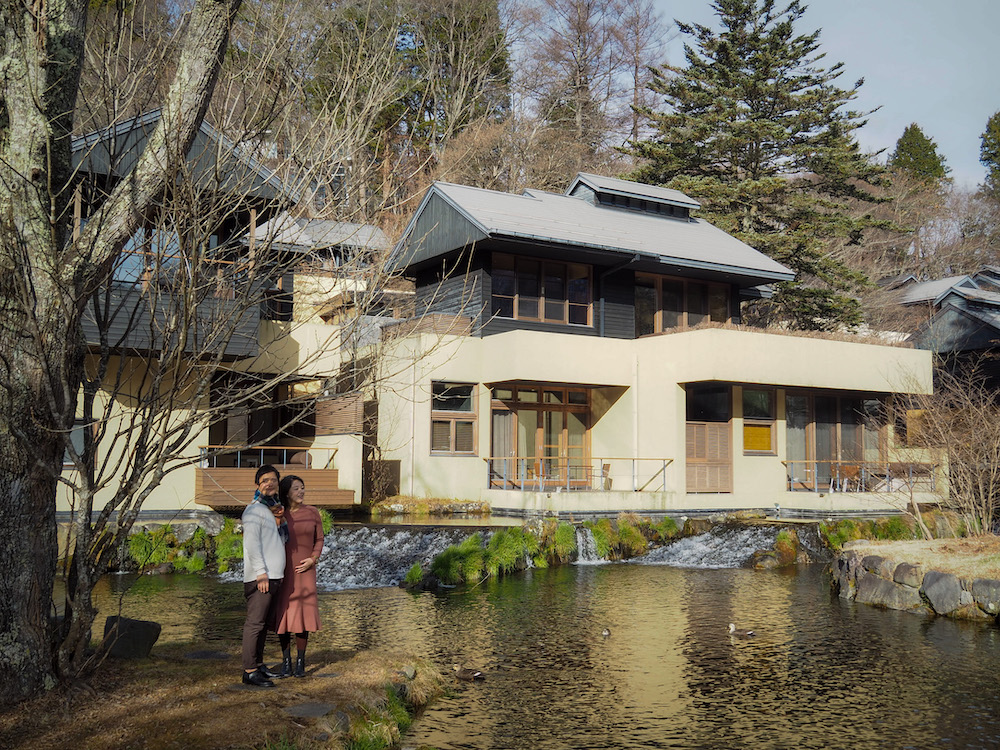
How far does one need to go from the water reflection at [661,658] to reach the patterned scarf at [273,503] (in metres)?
2.01

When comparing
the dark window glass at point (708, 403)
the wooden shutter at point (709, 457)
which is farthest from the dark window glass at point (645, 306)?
the wooden shutter at point (709, 457)

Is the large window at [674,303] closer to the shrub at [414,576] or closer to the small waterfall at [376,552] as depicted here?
the small waterfall at [376,552]

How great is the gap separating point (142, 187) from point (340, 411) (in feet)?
53.5

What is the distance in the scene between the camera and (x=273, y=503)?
7.98 metres

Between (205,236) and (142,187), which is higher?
(142,187)

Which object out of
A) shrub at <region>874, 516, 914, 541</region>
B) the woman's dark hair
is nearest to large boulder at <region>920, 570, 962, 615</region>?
shrub at <region>874, 516, 914, 541</region>

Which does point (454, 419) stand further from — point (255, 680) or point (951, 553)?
point (255, 680)

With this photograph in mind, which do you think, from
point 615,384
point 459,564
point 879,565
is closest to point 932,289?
point 615,384

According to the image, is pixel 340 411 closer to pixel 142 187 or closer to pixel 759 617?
pixel 759 617

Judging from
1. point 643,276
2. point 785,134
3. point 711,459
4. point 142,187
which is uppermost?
point 785,134

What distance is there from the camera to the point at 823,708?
352 inches

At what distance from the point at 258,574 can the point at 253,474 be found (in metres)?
13.2

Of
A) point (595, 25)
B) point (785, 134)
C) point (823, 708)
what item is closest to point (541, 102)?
point (595, 25)

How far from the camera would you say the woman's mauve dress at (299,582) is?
807 cm
